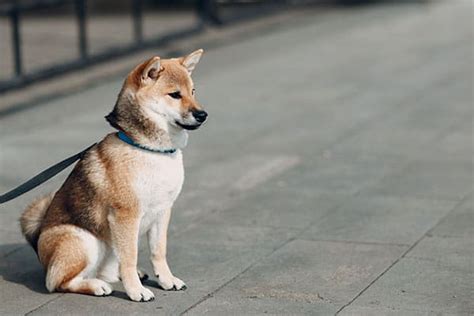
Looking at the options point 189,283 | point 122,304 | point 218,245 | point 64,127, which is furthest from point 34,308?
point 64,127

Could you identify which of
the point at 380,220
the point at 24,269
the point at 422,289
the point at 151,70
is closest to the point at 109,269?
the point at 24,269

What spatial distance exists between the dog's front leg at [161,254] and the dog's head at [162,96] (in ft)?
1.95

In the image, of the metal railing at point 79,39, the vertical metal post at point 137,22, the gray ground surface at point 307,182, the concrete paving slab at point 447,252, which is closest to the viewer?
the gray ground surface at point 307,182

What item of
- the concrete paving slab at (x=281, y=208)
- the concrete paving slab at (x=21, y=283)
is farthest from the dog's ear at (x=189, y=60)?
the concrete paving slab at (x=281, y=208)

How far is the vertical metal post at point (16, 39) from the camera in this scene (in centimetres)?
1335

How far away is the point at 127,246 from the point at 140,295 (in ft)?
1.05

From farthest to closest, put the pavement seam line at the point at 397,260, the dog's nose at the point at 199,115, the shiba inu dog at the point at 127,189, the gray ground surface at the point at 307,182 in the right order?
the gray ground surface at the point at 307,182
the pavement seam line at the point at 397,260
the shiba inu dog at the point at 127,189
the dog's nose at the point at 199,115

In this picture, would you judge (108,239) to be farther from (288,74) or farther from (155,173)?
(288,74)

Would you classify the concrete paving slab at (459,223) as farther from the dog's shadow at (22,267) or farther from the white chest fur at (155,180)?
the dog's shadow at (22,267)

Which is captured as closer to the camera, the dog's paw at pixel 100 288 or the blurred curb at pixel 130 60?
the dog's paw at pixel 100 288

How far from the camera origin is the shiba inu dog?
6246 millimetres

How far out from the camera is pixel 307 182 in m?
9.58

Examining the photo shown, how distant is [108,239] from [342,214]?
2.61m

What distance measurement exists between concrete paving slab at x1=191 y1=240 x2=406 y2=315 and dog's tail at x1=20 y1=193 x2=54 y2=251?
1158 millimetres
